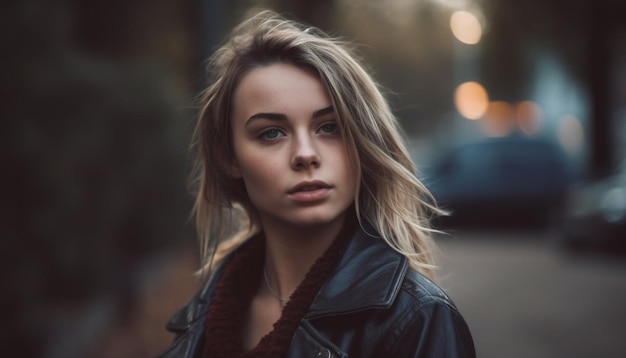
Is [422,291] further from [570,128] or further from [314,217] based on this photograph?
[570,128]

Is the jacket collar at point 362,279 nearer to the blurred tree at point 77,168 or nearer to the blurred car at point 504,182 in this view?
the blurred tree at point 77,168

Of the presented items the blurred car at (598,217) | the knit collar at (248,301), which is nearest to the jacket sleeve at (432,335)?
the knit collar at (248,301)

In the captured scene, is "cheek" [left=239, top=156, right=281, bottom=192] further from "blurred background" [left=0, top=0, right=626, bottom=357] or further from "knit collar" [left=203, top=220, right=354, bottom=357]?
"blurred background" [left=0, top=0, right=626, bottom=357]

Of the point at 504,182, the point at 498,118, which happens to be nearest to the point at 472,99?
the point at 498,118

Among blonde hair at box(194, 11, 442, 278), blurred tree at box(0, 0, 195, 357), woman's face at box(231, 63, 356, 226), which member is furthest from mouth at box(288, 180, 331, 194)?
blurred tree at box(0, 0, 195, 357)

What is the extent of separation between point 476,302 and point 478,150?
6.81 meters

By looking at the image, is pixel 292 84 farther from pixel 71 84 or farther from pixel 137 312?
pixel 137 312

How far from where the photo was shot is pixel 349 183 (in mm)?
2176

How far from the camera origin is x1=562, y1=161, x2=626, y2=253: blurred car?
1127 cm

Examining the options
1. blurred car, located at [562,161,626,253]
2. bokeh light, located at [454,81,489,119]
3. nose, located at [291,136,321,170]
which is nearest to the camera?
nose, located at [291,136,321,170]

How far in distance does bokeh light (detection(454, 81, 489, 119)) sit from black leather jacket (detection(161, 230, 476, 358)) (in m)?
35.4

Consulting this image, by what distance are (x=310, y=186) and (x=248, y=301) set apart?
55 cm

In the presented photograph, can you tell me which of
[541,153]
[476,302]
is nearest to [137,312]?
[476,302]

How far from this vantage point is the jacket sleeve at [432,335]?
1.88 meters
